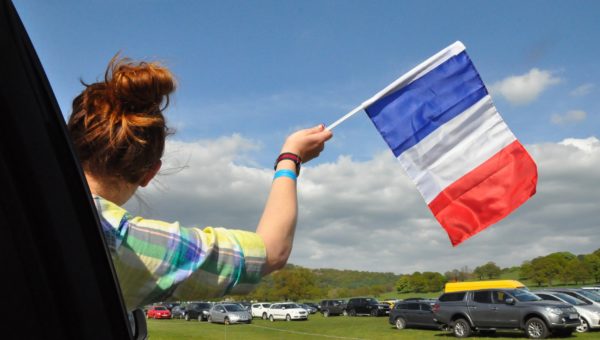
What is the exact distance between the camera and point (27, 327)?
3.13ft

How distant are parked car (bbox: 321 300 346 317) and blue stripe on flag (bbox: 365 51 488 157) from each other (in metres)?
46.4

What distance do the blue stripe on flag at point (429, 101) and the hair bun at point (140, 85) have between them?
2.78 m

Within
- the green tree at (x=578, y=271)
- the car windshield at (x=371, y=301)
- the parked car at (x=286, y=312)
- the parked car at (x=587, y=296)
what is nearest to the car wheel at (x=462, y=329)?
the parked car at (x=587, y=296)

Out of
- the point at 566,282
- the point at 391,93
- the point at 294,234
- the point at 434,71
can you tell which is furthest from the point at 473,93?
the point at 566,282

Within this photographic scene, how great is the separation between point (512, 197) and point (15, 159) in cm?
381

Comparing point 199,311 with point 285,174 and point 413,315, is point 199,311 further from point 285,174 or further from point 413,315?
point 285,174

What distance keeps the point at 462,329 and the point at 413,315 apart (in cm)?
587

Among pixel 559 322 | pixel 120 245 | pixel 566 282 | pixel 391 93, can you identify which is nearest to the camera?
pixel 120 245

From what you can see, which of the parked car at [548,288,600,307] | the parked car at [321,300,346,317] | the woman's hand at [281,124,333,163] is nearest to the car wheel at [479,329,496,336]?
the parked car at [548,288,600,307]

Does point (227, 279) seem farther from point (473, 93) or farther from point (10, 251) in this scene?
point (473, 93)

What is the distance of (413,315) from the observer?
31.2 metres

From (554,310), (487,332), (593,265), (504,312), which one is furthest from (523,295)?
(593,265)

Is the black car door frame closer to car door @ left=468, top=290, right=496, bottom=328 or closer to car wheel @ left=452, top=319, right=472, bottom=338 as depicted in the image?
car door @ left=468, top=290, right=496, bottom=328

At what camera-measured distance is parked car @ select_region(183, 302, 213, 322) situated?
160 feet
